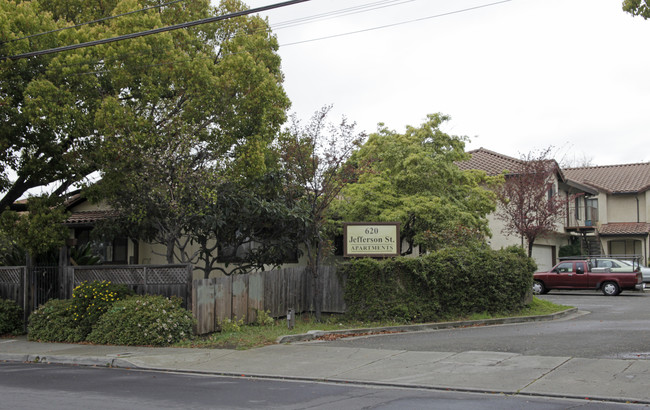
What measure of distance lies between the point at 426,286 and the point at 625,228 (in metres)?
30.8

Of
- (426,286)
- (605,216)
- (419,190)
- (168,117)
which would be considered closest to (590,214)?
(605,216)

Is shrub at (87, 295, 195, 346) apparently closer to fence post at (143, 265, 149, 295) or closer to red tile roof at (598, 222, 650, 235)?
fence post at (143, 265, 149, 295)

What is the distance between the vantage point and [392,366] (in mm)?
11391

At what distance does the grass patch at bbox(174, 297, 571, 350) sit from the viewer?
14023 millimetres

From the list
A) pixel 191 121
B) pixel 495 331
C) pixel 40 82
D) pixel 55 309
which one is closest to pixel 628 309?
pixel 495 331

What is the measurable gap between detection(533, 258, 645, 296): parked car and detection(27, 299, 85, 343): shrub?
21164 mm

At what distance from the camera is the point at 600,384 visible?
367 inches

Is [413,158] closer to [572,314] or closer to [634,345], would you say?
[572,314]

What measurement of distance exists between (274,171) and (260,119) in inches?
86.2

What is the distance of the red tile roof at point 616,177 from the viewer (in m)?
43.6

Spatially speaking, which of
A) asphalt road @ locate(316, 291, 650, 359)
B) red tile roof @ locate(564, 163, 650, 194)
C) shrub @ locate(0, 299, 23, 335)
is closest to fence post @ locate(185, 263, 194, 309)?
asphalt road @ locate(316, 291, 650, 359)

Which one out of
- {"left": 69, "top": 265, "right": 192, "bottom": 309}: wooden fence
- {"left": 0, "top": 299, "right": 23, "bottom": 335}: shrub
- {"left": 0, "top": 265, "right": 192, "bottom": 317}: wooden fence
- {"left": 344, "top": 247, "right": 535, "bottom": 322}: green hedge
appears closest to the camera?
{"left": 69, "top": 265, "right": 192, "bottom": 309}: wooden fence

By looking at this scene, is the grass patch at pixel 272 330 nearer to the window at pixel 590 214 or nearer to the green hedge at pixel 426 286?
the green hedge at pixel 426 286

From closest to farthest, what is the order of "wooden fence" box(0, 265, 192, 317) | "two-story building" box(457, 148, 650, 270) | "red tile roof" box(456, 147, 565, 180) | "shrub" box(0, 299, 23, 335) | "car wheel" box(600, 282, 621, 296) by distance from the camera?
"wooden fence" box(0, 265, 192, 317)
"shrub" box(0, 299, 23, 335)
"car wheel" box(600, 282, 621, 296)
"red tile roof" box(456, 147, 565, 180)
"two-story building" box(457, 148, 650, 270)
